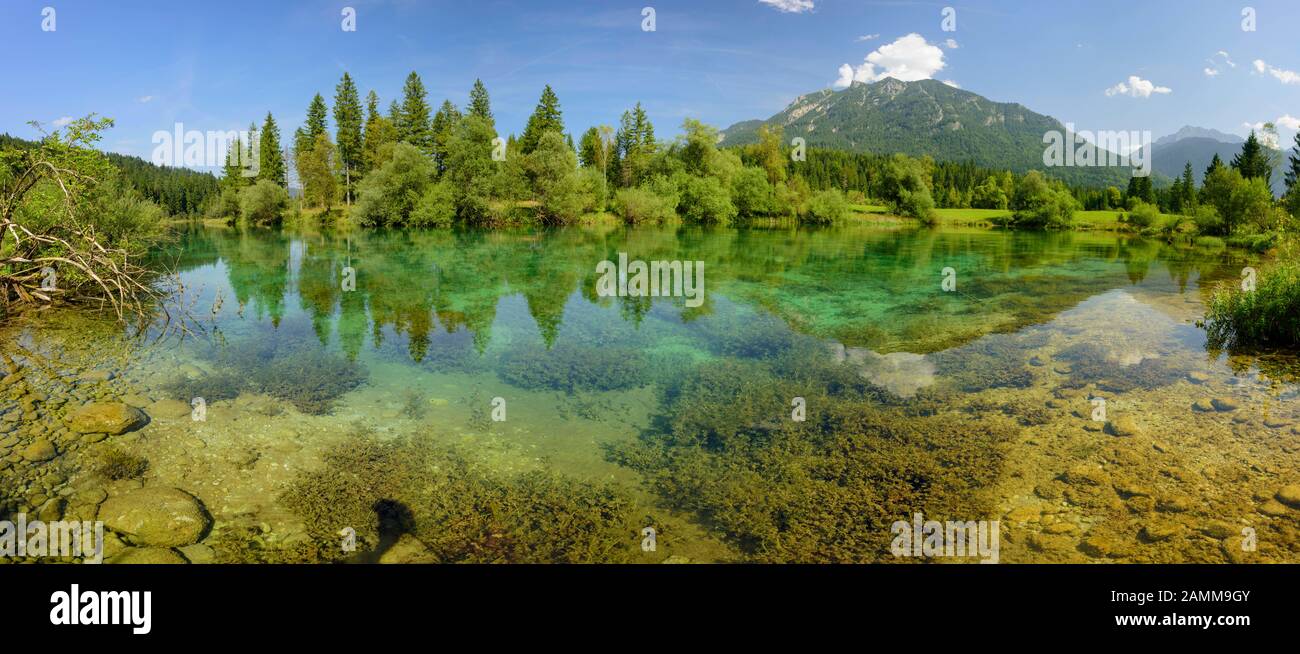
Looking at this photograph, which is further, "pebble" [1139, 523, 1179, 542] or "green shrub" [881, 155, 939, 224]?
"green shrub" [881, 155, 939, 224]

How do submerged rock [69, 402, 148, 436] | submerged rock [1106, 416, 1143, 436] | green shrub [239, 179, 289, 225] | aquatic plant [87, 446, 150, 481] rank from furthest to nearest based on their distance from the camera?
green shrub [239, 179, 289, 225]
submerged rock [1106, 416, 1143, 436]
submerged rock [69, 402, 148, 436]
aquatic plant [87, 446, 150, 481]

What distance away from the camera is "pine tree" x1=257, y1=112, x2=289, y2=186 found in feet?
245

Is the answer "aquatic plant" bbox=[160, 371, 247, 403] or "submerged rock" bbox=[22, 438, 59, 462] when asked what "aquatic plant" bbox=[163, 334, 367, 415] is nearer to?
"aquatic plant" bbox=[160, 371, 247, 403]

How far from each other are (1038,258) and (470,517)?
4480cm

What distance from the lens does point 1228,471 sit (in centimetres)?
812

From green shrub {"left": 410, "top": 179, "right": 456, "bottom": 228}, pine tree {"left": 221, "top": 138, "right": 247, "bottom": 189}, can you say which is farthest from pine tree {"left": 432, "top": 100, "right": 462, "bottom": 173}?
pine tree {"left": 221, "top": 138, "right": 247, "bottom": 189}

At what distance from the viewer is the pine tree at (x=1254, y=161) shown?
222 ft

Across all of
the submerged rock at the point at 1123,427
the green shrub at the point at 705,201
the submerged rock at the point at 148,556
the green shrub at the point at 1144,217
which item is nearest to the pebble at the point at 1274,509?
the submerged rock at the point at 1123,427

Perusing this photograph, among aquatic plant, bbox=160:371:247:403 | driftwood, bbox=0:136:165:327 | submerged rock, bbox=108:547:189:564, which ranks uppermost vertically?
driftwood, bbox=0:136:165:327

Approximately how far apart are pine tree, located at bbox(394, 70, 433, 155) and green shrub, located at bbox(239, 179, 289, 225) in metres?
15.5

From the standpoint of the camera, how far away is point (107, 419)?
9.40 meters

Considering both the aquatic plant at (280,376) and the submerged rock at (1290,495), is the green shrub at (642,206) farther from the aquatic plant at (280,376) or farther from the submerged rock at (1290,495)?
the submerged rock at (1290,495)

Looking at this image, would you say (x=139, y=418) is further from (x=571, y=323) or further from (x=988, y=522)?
(x=988, y=522)
